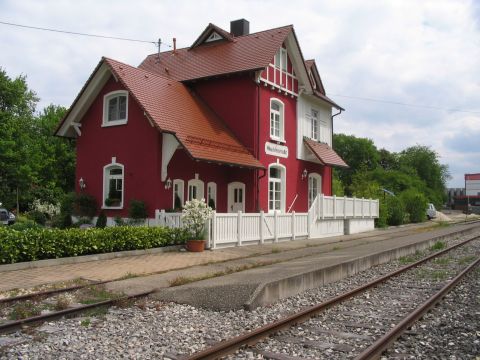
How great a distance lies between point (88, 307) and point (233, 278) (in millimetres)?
3305

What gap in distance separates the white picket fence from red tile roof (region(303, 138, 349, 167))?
6.95ft

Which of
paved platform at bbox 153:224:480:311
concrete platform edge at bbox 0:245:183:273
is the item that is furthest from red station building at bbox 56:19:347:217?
paved platform at bbox 153:224:480:311

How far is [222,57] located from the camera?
2247 cm

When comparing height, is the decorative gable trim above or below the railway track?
above

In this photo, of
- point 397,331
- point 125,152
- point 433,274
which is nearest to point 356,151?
point 125,152

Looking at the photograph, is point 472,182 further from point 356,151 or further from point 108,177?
point 108,177

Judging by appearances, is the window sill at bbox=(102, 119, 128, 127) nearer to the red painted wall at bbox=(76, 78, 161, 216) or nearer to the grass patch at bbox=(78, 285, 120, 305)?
the red painted wall at bbox=(76, 78, 161, 216)

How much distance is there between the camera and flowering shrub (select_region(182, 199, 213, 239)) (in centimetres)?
1458

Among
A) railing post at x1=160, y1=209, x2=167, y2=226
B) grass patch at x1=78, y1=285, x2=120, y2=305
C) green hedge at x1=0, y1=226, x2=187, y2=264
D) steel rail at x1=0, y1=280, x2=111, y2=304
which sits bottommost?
grass patch at x1=78, y1=285, x2=120, y2=305

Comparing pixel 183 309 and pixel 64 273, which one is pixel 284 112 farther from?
pixel 183 309

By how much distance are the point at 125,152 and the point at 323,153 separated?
10.8 meters

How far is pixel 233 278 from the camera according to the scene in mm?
9719

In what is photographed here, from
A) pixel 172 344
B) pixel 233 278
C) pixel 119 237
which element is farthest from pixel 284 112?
pixel 172 344

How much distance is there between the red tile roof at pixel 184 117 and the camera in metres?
17.0
